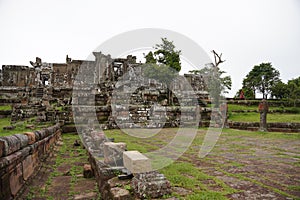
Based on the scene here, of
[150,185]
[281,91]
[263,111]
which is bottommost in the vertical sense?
[150,185]

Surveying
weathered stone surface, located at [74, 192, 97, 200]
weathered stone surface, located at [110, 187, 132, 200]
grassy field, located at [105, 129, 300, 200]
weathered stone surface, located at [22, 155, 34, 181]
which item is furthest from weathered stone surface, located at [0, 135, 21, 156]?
grassy field, located at [105, 129, 300, 200]

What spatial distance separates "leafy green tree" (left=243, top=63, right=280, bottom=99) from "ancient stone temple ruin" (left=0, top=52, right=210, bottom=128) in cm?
2378

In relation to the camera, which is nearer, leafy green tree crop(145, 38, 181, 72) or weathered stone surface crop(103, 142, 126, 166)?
weathered stone surface crop(103, 142, 126, 166)

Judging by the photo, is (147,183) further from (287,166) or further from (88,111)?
(88,111)

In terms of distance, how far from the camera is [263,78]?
50062 millimetres

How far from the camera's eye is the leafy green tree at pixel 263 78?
49000 mm

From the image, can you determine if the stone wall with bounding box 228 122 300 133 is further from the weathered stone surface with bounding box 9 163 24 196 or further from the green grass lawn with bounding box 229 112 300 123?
the weathered stone surface with bounding box 9 163 24 196

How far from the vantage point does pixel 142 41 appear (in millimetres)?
8539

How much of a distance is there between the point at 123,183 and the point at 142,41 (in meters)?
6.53

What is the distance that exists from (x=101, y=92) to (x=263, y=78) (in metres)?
43.9

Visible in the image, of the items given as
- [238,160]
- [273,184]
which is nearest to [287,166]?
[238,160]

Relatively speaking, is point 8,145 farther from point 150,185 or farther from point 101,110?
point 101,110

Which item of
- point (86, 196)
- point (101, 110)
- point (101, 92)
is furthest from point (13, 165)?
point (101, 92)

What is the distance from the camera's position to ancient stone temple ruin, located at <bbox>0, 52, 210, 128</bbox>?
44.2 ft
